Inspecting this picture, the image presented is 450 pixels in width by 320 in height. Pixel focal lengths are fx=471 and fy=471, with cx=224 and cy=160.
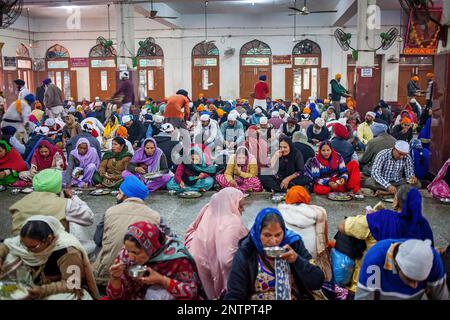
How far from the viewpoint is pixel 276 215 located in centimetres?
217

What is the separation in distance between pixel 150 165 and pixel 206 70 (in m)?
10.5

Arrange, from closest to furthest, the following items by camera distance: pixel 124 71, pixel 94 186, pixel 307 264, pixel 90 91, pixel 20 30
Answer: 1. pixel 307 264
2. pixel 94 186
3. pixel 124 71
4. pixel 20 30
5. pixel 90 91

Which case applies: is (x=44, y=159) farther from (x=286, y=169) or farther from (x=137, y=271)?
(x=137, y=271)

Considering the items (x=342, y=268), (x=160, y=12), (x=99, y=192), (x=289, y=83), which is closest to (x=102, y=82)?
(x=160, y=12)

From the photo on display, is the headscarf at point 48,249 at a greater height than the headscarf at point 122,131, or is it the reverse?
the headscarf at point 122,131

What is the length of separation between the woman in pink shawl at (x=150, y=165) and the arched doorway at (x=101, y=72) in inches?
426

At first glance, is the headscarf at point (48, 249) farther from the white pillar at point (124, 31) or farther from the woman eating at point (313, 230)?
the white pillar at point (124, 31)

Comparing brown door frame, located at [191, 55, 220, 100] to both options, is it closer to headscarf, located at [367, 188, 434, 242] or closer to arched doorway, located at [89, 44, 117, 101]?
arched doorway, located at [89, 44, 117, 101]

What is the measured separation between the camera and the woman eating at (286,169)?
5.15 metres

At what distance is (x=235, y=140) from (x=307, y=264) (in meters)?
5.42

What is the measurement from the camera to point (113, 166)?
5.63 metres

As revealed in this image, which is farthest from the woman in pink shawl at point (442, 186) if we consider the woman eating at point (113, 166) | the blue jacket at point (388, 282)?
the woman eating at point (113, 166)

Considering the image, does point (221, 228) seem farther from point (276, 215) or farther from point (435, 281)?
point (435, 281)
